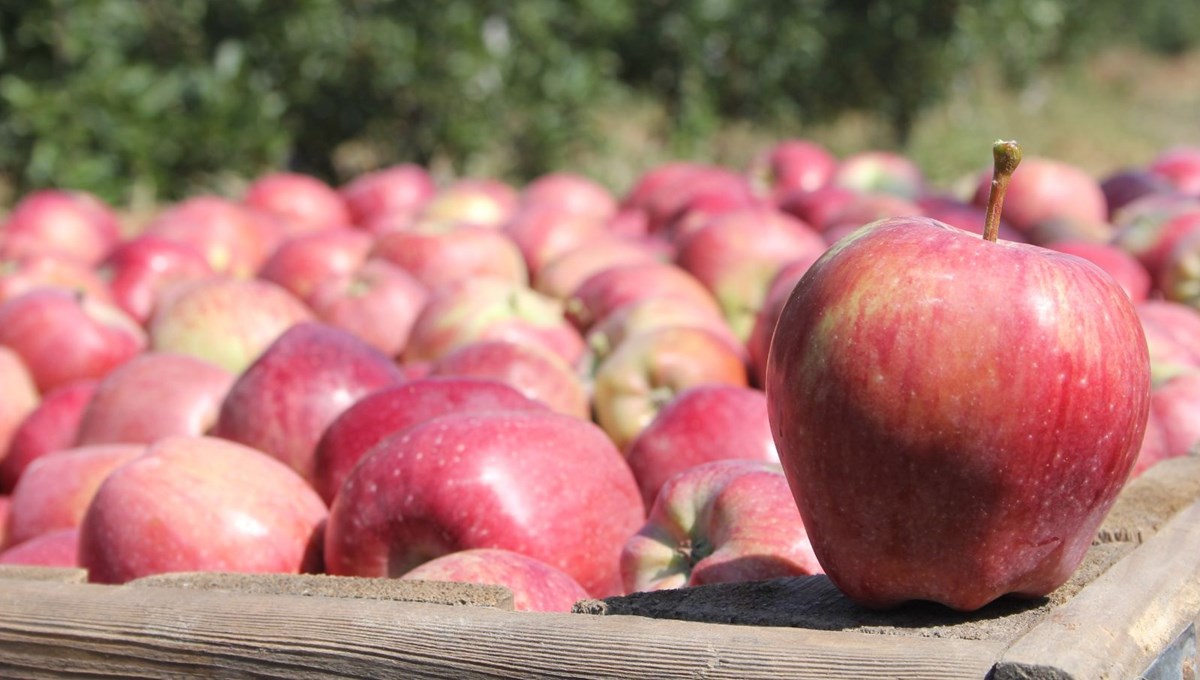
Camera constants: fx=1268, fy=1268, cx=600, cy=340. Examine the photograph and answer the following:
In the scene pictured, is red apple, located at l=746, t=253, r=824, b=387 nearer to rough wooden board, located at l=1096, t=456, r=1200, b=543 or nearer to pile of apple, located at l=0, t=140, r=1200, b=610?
pile of apple, located at l=0, t=140, r=1200, b=610

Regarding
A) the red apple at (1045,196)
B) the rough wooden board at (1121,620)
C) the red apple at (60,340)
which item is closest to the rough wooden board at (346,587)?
the rough wooden board at (1121,620)

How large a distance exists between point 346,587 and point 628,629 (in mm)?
375

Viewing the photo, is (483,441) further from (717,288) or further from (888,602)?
(717,288)

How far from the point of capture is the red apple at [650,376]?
8.18 feet

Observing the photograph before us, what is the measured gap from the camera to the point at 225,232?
4.07 metres

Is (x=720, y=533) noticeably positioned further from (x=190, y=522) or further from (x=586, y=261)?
(x=586, y=261)

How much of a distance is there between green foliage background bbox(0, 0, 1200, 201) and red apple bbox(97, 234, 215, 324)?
251 cm

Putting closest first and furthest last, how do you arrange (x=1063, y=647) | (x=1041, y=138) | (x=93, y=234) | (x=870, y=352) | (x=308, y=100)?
(x=1063, y=647), (x=870, y=352), (x=93, y=234), (x=308, y=100), (x=1041, y=138)

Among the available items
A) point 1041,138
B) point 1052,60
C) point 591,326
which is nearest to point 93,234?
point 591,326

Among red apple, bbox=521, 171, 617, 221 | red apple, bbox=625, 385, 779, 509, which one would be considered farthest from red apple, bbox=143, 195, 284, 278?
red apple, bbox=625, 385, 779, 509

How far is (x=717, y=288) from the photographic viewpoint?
3199 millimetres

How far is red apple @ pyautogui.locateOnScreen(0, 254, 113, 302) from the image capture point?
11.3ft

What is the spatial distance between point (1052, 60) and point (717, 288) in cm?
1798

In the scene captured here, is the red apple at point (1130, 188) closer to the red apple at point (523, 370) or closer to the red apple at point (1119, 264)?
the red apple at point (1119, 264)
